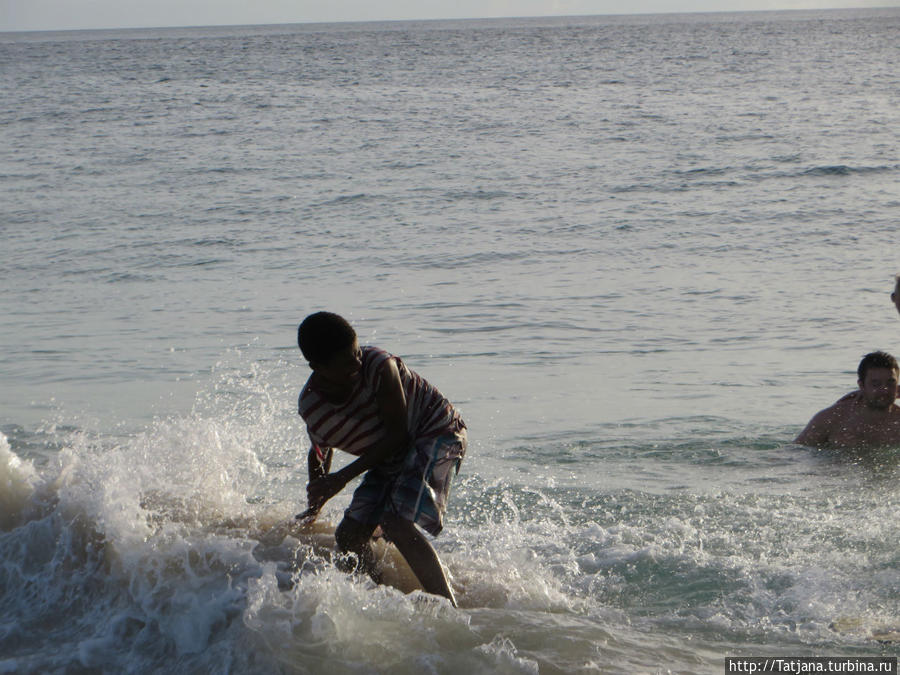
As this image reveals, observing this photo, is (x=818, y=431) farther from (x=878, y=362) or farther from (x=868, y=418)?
(x=878, y=362)

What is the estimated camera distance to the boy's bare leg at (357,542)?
168 inches

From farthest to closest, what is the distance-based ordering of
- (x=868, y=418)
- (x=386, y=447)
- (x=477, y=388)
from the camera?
(x=477, y=388) < (x=868, y=418) < (x=386, y=447)

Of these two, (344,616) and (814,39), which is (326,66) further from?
(344,616)

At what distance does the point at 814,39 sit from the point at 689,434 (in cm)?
7637

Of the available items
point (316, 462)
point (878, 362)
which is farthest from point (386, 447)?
point (878, 362)

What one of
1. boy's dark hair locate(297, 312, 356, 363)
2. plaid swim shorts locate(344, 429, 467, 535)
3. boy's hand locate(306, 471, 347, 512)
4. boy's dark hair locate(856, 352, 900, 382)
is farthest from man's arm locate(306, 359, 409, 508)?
boy's dark hair locate(856, 352, 900, 382)

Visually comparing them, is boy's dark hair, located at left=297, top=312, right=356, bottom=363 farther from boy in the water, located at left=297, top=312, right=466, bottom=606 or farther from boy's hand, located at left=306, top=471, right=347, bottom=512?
boy's hand, located at left=306, top=471, right=347, bottom=512

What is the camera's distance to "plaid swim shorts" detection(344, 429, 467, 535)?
4.07m

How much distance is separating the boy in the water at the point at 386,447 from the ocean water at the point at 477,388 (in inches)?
9.4

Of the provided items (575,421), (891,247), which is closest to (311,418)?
(575,421)

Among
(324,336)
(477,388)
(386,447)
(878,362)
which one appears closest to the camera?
(324,336)

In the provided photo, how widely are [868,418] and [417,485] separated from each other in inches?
167

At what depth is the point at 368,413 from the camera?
4.05m

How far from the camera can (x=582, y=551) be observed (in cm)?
518
